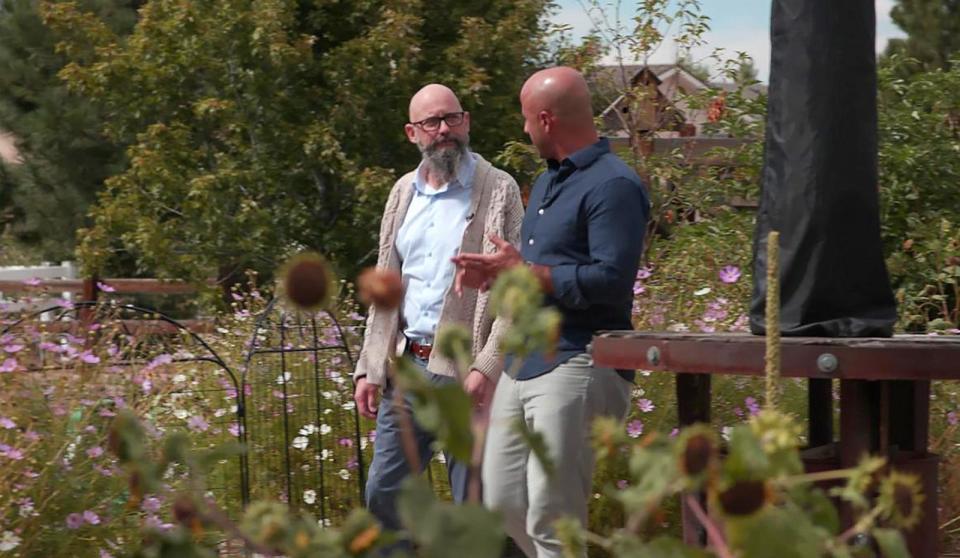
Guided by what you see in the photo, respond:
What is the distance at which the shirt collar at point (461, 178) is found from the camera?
4785 millimetres

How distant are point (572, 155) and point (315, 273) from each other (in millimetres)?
2921

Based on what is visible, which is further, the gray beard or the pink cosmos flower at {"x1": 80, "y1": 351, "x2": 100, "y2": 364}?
the pink cosmos flower at {"x1": 80, "y1": 351, "x2": 100, "y2": 364}

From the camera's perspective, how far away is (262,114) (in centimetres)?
1585

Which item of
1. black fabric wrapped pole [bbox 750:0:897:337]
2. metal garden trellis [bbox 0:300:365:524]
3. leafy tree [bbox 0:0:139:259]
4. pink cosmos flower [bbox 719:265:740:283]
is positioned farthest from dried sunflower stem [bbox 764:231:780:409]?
leafy tree [bbox 0:0:139:259]

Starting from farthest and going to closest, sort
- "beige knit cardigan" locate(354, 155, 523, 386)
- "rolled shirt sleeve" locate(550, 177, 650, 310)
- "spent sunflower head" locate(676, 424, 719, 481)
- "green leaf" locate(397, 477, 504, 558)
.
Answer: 1. "beige knit cardigan" locate(354, 155, 523, 386)
2. "rolled shirt sleeve" locate(550, 177, 650, 310)
3. "spent sunflower head" locate(676, 424, 719, 481)
4. "green leaf" locate(397, 477, 504, 558)

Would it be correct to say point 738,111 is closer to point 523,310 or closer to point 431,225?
point 431,225

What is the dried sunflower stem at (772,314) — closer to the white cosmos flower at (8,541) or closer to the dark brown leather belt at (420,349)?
the dark brown leather belt at (420,349)

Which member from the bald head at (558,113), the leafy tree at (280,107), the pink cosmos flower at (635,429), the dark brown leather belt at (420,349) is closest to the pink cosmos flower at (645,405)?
the pink cosmos flower at (635,429)

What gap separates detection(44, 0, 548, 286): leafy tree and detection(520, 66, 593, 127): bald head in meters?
10.8

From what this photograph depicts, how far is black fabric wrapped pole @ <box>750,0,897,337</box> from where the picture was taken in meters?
3.23

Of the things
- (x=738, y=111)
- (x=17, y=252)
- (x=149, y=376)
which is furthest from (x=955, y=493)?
(x=17, y=252)

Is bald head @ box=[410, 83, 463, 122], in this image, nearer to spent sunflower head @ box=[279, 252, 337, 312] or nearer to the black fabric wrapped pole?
the black fabric wrapped pole

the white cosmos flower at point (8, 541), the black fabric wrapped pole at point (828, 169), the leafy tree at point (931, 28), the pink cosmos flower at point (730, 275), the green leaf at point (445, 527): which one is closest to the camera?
the green leaf at point (445, 527)

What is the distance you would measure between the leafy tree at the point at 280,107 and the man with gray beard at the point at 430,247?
1010 cm
